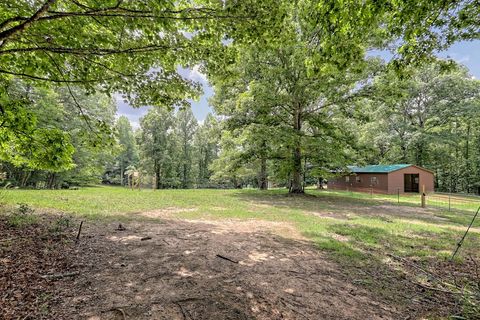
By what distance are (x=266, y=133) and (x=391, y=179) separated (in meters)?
18.0

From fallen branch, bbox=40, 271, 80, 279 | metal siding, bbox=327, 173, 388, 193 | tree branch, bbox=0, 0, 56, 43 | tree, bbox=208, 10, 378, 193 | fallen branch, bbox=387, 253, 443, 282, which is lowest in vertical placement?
fallen branch, bbox=387, 253, 443, 282

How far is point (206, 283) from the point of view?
315 cm

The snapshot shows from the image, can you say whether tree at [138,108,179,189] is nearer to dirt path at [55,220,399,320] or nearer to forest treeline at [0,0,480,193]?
forest treeline at [0,0,480,193]

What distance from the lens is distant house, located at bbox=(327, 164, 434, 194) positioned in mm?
23703

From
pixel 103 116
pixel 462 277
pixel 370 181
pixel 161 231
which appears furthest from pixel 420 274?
pixel 103 116

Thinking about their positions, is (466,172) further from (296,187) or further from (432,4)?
(432,4)

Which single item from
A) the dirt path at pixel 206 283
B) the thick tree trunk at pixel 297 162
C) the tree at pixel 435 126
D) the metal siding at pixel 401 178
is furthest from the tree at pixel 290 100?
the metal siding at pixel 401 178

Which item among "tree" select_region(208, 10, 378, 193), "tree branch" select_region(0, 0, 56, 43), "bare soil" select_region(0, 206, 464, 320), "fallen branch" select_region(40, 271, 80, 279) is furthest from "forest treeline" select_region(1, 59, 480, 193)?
"fallen branch" select_region(40, 271, 80, 279)

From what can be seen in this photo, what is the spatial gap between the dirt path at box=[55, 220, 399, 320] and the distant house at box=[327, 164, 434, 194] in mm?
21219

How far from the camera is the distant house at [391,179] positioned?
77.8 feet

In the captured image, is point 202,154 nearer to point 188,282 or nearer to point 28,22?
point 28,22

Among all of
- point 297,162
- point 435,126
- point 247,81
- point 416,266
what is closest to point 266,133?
point 297,162

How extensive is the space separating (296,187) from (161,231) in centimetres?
1234

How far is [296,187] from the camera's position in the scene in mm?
16344
